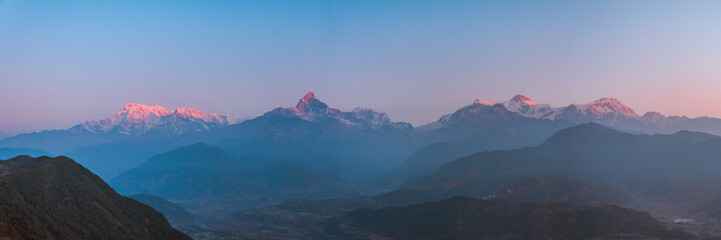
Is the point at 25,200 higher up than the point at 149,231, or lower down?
higher up

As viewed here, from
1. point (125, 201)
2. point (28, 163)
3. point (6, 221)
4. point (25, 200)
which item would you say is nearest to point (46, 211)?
point (25, 200)

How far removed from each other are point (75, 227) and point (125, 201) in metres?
45.0

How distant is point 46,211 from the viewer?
14675cm

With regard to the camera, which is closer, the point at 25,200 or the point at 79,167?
the point at 25,200

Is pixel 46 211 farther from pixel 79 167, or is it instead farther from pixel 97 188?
pixel 79 167

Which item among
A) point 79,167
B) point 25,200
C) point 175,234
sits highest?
point 79,167

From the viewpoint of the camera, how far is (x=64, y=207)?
157m

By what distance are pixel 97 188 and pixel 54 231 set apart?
5239 cm

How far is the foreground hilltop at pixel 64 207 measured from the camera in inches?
5084

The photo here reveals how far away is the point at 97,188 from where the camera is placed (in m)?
186

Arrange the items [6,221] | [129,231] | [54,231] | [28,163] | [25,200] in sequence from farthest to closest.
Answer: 1. [28,163]
2. [129,231]
3. [25,200]
4. [54,231]
5. [6,221]

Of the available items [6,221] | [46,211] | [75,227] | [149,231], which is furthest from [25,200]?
[149,231]

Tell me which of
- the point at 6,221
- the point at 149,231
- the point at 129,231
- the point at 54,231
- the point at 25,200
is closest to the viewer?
the point at 6,221

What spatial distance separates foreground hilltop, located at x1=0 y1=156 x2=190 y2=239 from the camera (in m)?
129
